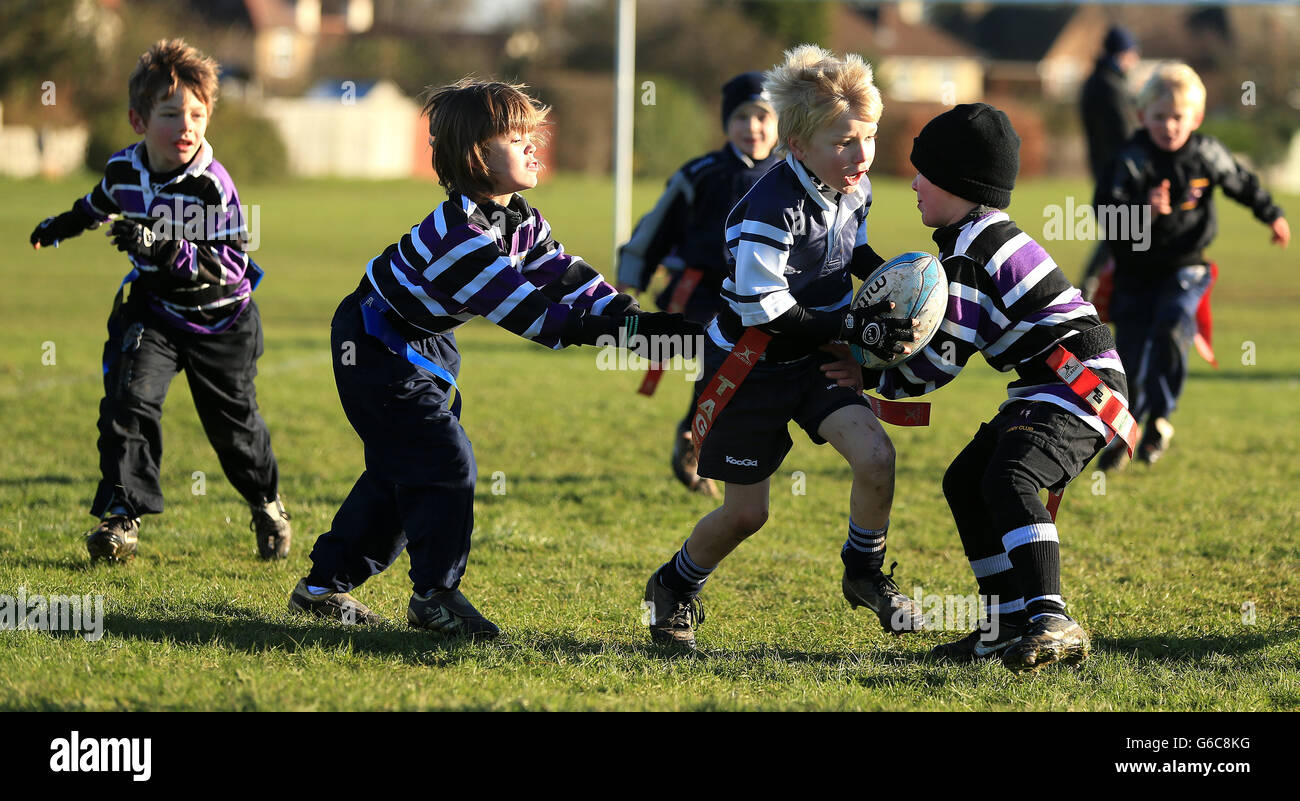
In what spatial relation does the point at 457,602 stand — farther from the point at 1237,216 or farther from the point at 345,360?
the point at 1237,216

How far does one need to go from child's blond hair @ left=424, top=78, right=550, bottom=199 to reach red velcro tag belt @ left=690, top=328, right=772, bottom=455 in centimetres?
95

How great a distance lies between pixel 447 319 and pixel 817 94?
1.39m

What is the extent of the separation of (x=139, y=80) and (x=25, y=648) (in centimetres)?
244

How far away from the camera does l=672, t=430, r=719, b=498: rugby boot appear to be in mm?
7324

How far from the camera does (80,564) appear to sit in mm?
5512

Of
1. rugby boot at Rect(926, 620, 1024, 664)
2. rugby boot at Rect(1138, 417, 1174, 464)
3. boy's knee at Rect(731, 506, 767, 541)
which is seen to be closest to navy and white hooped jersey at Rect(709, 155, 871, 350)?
boy's knee at Rect(731, 506, 767, 541)

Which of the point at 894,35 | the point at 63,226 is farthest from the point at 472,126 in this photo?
the point at 894,35

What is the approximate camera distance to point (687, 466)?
24.2 ft

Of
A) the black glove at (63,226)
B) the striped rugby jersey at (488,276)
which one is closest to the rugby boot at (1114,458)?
the striped rugby jersey at (488,276)

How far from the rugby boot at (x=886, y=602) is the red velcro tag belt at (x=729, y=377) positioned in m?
0.79

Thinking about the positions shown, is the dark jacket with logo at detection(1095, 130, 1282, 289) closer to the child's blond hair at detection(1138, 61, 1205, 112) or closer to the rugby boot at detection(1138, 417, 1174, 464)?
the child's blond hair at detection(1138, 61, 1205, 112)

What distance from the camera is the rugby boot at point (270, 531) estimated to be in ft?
19.0

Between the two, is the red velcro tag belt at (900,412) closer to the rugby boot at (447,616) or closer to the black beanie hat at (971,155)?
the black beanie hat at (971,155)

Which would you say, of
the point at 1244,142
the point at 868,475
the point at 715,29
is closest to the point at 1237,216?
the point at 1244,142
